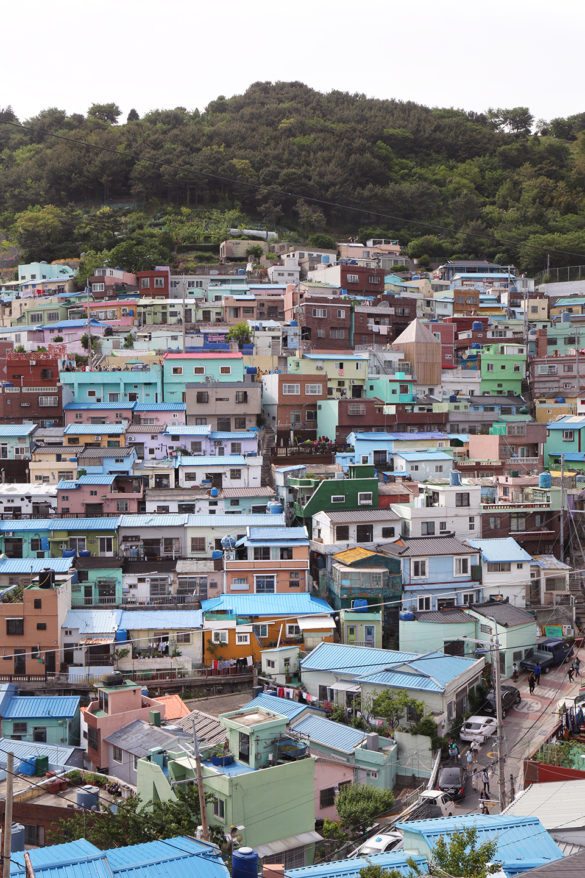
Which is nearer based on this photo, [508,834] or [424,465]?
[508,834]

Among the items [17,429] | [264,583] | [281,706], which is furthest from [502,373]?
[281,706]

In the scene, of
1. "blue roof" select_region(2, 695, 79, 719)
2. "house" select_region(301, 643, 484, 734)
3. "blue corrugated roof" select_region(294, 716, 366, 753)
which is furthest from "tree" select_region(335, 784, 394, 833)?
"blue roof" select_region(2, 695, 79, 719)

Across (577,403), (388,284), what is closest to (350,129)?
(388,284)

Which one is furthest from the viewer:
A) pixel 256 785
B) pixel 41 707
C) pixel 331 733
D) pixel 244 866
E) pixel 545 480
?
pixel 545 480

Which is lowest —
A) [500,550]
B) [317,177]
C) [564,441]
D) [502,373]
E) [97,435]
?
[500,550]

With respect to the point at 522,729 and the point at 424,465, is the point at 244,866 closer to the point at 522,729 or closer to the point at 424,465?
the point at 522,729

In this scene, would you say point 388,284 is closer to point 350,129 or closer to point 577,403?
point 577,403
